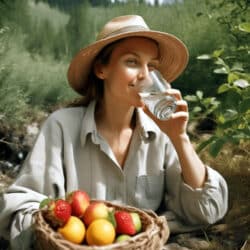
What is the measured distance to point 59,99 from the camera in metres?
4.61

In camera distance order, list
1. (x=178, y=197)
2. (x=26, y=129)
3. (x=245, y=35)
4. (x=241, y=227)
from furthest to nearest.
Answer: (x=26, y=129) → (x=245, y=35) → (x=241, y=227) → (x=178, y=197)

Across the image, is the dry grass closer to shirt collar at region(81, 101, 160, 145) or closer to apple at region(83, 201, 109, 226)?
shirt collar at region(81, 101, 160, 145)

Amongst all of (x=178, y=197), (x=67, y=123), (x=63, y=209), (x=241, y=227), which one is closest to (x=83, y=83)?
(x=67, y=123)

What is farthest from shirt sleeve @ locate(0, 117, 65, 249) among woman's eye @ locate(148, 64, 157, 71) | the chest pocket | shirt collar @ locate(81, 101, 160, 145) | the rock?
the rock

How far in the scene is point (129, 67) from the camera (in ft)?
7.04

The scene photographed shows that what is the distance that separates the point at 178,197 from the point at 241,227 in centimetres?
67

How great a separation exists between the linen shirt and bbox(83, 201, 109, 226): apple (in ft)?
1.19

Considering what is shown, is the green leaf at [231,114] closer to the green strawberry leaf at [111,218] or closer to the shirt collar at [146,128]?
the shirt collar at [146,128]

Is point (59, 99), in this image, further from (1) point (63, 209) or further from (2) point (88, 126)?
(1) point (63, 209)

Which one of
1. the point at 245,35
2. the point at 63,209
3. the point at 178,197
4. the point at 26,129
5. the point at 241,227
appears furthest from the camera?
the point at 26,129

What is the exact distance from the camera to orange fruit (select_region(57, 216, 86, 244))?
1.69 meters

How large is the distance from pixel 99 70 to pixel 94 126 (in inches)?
8.9

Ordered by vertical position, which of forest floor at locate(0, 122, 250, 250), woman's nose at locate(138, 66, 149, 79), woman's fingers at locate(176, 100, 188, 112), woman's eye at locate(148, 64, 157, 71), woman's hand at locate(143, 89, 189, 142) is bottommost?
forest floor at locate(0, 122, 250, 250)

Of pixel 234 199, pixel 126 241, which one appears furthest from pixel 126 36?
pixel 234 199
